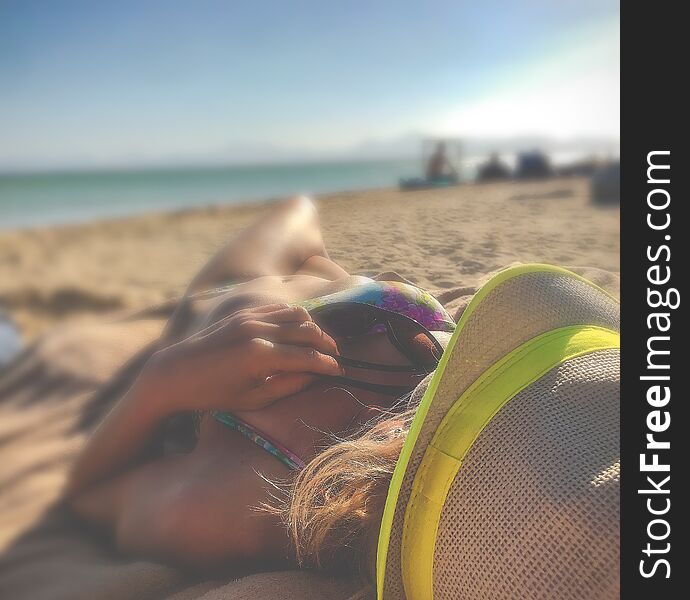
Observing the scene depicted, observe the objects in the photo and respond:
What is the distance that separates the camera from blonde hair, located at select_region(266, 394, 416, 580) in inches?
30.8

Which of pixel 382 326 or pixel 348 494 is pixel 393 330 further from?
pixel 348 494

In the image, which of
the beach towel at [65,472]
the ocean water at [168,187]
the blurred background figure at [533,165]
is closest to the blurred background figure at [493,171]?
the blurred background figure at [533,165]

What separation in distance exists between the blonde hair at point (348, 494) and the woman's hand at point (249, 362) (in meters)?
0.12

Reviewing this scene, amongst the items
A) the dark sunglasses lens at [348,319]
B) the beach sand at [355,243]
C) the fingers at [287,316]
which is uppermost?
the beach sand at [355,243]

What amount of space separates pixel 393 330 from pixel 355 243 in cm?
16

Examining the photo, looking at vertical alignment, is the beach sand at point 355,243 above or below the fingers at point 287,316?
above

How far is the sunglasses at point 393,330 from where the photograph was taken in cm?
95

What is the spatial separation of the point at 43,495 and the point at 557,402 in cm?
86

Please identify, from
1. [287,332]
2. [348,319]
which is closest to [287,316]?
[287,332]

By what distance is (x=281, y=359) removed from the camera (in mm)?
842

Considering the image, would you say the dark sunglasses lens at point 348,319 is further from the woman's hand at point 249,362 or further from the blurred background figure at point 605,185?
the blurred background figure at point 605,185
